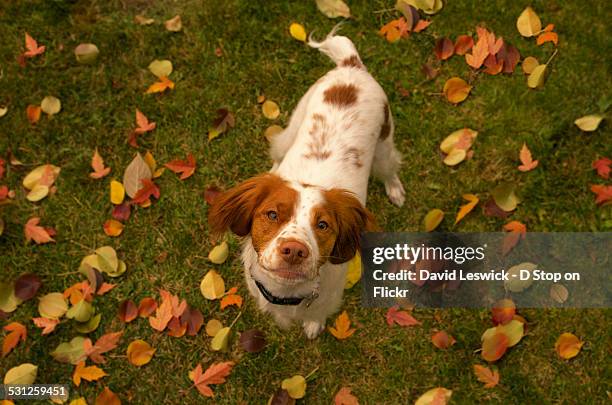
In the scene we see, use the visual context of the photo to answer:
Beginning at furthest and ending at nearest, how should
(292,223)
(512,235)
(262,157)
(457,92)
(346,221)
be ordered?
(457,92) → (262,157) → (512,235) → (346,221) → (292,223)

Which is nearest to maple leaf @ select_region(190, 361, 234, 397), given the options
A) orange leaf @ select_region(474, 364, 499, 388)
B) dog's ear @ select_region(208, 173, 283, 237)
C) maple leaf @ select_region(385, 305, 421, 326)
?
maple leaf @ select_region(385, 305, 421, 326)

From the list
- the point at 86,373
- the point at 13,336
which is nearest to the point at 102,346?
the point at 86,373

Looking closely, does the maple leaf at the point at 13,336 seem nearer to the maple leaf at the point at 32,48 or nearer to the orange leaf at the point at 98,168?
A: the orange leaf at the point at 98,168

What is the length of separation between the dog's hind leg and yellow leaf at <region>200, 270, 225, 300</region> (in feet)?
5.44

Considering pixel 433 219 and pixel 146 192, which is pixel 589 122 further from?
pixel 146 192

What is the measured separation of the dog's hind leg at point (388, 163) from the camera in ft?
13.6

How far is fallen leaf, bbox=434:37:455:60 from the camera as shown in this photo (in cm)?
513

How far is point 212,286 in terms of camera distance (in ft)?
14.6

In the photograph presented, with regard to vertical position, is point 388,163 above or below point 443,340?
above

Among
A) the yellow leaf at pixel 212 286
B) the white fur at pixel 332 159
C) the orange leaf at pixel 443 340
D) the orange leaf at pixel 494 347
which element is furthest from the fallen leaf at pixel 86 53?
the orange leaf at pixel 494 347

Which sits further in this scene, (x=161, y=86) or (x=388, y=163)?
(x=161, y=86)

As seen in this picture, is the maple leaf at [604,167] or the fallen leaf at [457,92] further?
the fallen leaf at [457,92]

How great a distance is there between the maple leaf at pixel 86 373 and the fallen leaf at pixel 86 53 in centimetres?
297

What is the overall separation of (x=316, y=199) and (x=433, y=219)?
1.98 m
